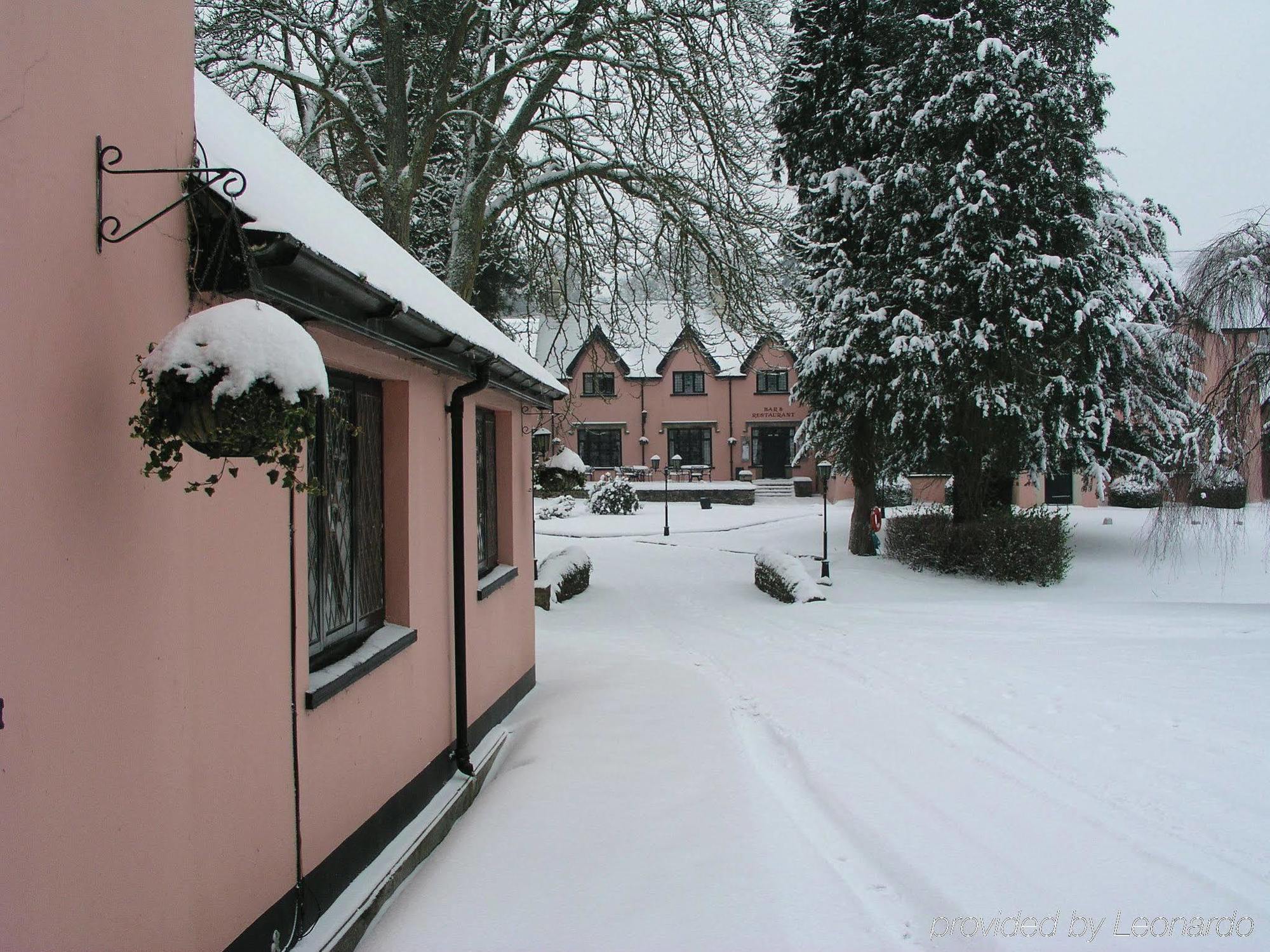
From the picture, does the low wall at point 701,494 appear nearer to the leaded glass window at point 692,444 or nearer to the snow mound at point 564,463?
the leaded glass window at point 692,444

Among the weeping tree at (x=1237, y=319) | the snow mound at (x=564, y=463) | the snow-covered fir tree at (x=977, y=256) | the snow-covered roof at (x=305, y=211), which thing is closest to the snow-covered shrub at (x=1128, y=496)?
the snow-covered fir tree at (x=977, y=256)

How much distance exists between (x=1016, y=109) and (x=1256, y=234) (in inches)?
266

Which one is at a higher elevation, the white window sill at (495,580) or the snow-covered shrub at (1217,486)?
the snow-covered shrub at (1217,486)

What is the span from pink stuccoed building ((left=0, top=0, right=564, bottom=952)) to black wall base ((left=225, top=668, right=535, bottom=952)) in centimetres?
2

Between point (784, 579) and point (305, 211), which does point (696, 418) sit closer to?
point (784, 579)

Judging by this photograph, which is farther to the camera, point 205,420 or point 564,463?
point 564,463

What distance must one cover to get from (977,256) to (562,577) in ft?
32.0

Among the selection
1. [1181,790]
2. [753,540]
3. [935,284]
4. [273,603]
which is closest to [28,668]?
[273,603]

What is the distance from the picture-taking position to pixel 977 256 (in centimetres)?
1576

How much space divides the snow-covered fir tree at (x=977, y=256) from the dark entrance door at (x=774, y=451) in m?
23.7

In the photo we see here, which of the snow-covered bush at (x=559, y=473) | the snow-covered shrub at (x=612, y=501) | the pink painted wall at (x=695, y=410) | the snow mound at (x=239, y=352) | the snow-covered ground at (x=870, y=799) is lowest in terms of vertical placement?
the snow-covered ground at (x=870, y=799)

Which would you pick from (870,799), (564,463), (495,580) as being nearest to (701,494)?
(564,463)

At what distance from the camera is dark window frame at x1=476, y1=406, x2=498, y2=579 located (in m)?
6.99

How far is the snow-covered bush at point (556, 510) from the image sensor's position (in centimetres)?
3039
